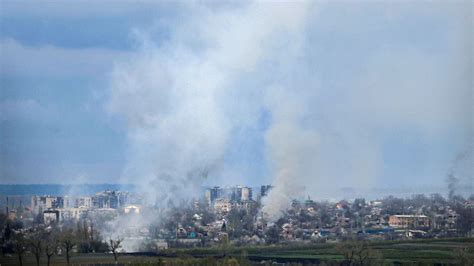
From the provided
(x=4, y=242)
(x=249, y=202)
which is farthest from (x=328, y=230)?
(x=4, y=242)

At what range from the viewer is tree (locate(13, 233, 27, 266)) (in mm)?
27750

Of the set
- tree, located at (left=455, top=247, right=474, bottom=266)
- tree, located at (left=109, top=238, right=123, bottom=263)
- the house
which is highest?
the house

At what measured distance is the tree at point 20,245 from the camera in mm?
27750

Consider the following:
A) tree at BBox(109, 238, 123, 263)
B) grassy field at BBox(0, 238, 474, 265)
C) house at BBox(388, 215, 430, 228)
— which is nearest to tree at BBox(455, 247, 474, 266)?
grassy field at BBox(0, 238, 474, 265)

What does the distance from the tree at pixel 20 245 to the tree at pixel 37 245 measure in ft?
0.52

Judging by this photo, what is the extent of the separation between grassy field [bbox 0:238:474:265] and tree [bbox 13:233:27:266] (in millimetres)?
162

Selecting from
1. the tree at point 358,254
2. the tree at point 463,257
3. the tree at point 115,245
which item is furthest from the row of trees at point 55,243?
the tree at point 463,257

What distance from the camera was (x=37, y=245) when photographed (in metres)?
28.5

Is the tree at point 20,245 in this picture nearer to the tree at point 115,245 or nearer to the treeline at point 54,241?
the treeline at point 54,241

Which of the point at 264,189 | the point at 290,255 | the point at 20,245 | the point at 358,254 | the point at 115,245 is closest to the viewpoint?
the point at 20,245

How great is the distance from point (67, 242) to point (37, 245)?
0.90 meters

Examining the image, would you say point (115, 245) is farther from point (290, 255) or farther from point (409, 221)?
point (409, 221)

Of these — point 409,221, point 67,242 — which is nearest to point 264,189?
point 409,221

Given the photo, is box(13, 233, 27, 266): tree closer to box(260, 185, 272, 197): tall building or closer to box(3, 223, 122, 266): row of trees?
box(3, 223, 122, 266): row of trees
